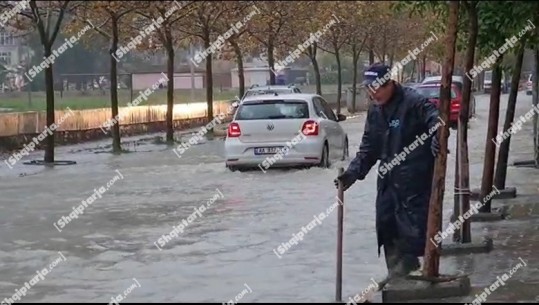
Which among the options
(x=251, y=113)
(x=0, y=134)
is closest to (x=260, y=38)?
(x=0, y=134)

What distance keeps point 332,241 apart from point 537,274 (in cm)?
324

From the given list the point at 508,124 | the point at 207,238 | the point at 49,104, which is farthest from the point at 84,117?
the point at 207,238

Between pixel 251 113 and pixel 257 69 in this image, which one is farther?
pixel 257 69

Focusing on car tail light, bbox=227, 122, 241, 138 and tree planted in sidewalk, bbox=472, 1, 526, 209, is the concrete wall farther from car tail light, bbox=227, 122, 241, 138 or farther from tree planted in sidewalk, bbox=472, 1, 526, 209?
tree planted in sidewalk, bbox=472, 1, 526, 209

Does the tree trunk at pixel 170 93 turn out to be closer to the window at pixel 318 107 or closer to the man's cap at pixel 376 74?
the window at pixel 318 107

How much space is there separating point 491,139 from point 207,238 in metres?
3.65

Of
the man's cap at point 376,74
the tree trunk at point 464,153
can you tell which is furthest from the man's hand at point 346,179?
the tree trunk at point 464,153

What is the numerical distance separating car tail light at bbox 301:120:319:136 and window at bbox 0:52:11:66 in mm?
36755

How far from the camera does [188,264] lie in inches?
450

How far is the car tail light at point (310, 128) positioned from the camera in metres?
21.5

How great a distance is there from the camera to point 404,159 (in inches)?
343

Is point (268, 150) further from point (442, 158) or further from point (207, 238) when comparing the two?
point (442, 158)

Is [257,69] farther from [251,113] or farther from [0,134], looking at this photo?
[251,113]

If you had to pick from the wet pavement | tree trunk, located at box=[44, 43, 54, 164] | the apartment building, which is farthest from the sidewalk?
the apartment building
